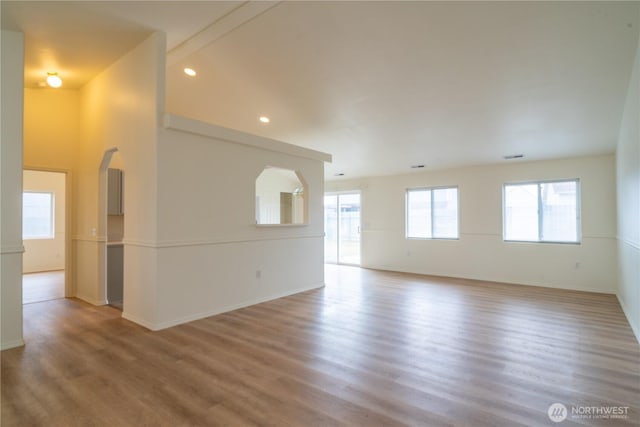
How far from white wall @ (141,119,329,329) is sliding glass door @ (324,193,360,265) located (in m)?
3.90

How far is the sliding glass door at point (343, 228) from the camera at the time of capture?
9.22m

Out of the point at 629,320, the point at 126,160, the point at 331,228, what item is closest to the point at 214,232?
the point at 126,160

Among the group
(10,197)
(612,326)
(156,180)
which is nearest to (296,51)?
(156,180)

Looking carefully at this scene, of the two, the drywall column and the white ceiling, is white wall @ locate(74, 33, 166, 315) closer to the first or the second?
the white ceiling

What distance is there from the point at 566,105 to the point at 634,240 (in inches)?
73.3

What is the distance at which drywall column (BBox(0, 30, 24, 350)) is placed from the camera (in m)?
3.14

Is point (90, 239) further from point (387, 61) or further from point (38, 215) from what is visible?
point (387, 61)

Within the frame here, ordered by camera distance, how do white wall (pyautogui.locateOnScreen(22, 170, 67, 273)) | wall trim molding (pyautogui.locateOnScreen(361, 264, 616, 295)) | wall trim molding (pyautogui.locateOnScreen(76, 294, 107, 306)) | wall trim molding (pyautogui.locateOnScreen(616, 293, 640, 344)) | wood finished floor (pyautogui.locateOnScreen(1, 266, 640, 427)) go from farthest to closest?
white wall (pyautogui.locateOnScreen(22, 170, 67, 273)) → wall trim molding (pyautogui.locateOnScreen(361, 264, 616, 295)) → wall trim molding (pyautogui.locateOnScreen(76, 294, 107, 306)) → wall trim molding (pyautogui.locateOnScreen(616, 293, 640, 344)) → wood finished floor (pyautogui.locateOnScreen(1, 266, 640, 427))

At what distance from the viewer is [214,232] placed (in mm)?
4277

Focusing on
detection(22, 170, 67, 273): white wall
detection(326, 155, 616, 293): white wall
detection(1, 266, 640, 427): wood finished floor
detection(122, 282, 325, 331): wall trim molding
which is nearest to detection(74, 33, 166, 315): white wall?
detection(122, 282, 325, 331): wall trim molding

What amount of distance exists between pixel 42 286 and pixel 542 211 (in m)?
9.62

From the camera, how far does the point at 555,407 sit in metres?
2.18

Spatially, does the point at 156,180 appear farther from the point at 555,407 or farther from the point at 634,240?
the point at 634,240

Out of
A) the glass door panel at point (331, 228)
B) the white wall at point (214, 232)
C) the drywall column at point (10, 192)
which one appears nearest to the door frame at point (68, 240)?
the drywall column at point (10, 192)
